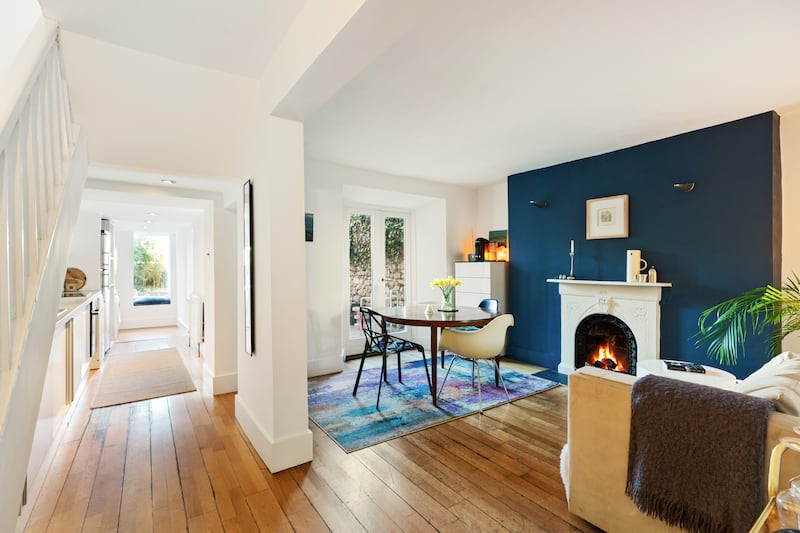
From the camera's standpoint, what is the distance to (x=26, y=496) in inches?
68.9

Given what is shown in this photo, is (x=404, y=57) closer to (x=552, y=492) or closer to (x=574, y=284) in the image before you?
(x=552, y=492)

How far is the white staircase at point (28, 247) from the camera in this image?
110 cm

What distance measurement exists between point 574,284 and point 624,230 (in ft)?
2.41

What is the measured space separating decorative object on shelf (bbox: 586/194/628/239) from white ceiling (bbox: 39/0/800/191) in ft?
2.17

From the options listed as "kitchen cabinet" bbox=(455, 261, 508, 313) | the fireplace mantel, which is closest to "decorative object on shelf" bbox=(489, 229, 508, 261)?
"kitchen cabinet" bbox=(455, 261, 508, 313)

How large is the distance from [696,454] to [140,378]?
4.76 metres

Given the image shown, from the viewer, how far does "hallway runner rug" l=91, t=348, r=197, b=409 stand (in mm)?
3510

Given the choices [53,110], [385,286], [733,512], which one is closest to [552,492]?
[733,512]

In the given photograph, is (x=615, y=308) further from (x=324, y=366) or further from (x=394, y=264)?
(x=324, y=366)

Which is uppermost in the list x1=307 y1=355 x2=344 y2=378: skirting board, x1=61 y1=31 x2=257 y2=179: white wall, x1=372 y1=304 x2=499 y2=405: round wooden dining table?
x1=61 y1=31 x2=257 y2=179: white wall

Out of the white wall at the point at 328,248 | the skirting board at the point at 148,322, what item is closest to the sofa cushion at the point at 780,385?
the white wall at the point at 328,248

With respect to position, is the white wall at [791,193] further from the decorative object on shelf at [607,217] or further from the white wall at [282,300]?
the white wall at [282,300]

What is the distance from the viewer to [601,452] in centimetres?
160

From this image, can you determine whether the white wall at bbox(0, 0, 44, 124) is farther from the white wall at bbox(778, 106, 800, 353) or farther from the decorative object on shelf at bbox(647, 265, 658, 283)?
the white wall at bbox(778, 106, 800, 353)
